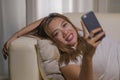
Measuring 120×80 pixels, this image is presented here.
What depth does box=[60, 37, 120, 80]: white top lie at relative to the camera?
1.37 metres

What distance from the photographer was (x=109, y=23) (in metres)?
1.70

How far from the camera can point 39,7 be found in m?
2.03

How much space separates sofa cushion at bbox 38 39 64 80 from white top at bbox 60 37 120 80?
49 mm

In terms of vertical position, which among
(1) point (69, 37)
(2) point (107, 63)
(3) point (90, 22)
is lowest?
(2) point (107, 63)

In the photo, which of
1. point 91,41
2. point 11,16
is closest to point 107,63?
point 91,41

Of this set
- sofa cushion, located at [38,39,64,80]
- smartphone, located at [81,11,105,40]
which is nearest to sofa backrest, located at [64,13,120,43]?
sofa cushion, located at [38,39,64,80]

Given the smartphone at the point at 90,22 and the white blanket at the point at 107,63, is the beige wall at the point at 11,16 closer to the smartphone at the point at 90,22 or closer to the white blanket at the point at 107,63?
the white blanket at the point at 107,63

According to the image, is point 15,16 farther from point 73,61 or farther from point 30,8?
point 73,61

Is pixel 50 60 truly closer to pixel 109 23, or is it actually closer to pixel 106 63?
pixel 106 63

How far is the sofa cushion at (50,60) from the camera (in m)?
1.34

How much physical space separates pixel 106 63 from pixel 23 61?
0.45 m

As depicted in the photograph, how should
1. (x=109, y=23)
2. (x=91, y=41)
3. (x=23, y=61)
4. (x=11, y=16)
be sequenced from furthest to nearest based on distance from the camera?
(x=11, y=16)
(x=109, y=23)
(x=23, y=61)
(x=91, y=41)

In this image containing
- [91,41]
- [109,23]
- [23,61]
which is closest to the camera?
[91,41]

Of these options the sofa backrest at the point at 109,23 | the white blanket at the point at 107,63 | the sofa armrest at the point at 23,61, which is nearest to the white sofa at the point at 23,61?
the sofa armrest at the point at 23,61
